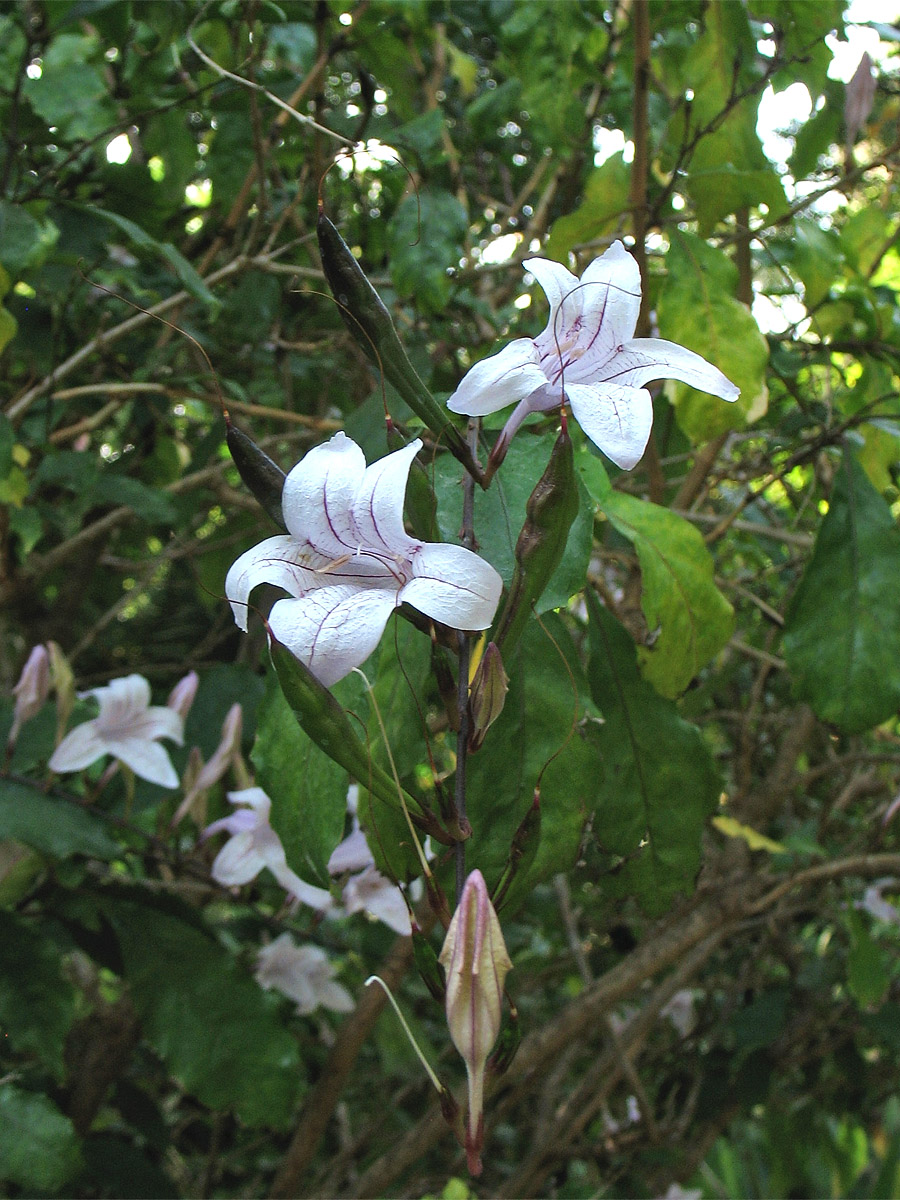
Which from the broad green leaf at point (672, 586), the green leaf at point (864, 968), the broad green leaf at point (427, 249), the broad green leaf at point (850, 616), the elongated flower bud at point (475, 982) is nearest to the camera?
the elongated flower bud at point (475, 982)

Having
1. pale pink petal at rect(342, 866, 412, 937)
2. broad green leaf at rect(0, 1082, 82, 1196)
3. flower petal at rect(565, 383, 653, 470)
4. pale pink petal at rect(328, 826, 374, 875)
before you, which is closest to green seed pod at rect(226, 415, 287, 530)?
flower petal at rect(565, 383, 653, 470)

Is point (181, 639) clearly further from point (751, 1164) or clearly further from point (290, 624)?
point (290, 624)

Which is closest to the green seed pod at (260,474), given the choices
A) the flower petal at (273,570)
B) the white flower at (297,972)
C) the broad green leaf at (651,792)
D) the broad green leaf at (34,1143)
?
the flower petal at (273,570)

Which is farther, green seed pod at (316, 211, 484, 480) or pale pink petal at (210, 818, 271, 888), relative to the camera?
pale pink petal at (210, 818, 271, 888)

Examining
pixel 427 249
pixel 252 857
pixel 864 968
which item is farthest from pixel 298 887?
pixel 864 968

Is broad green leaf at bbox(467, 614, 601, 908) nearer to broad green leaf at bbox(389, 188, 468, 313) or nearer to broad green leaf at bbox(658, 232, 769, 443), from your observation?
broad green leaf at bbox(658, 232, 769, 443)

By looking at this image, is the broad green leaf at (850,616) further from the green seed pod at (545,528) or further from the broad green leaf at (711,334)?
the green seed pod at (545,528)

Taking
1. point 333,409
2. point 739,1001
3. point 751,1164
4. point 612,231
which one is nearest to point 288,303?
point 333,409

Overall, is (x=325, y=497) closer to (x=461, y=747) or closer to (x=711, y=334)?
(x=461, y=747)
